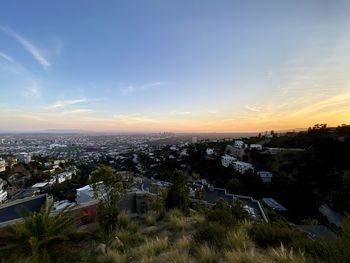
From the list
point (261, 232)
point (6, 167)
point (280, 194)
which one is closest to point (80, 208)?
point (261, 232)

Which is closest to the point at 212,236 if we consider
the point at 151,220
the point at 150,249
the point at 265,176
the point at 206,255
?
the point at 206,255

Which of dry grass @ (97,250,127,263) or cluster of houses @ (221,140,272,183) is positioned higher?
dry grass @ (97,250,127,263)

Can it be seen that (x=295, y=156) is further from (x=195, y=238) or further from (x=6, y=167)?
(x=6, y=167)

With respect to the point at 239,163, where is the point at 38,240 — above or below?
above

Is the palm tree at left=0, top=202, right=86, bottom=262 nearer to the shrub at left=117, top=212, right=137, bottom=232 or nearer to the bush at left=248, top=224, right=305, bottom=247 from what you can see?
the shrub at left=117, top=212, right=137, bottom=232

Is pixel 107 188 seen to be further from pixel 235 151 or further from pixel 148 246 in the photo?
pixel 235 151

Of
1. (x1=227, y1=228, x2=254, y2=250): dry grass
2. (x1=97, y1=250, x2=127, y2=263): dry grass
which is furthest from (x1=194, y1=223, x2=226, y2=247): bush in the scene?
(x1=97, y1=250, x2=127, y2=263): dry grass

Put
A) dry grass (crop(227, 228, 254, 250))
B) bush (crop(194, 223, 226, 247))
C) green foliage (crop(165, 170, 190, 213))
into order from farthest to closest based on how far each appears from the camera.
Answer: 1. green foliage (crop(165, 170, 190, 213))
2. bush (crop(194, 223, 226, 247))
3. dry grass (crop(227, 228, 254, 250))

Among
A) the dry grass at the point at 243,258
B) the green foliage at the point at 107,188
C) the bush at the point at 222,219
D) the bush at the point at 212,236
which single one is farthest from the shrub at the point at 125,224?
the dry grass at the point at 243,258

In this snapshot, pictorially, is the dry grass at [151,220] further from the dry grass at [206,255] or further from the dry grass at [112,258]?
the dry grass at [206,255]
